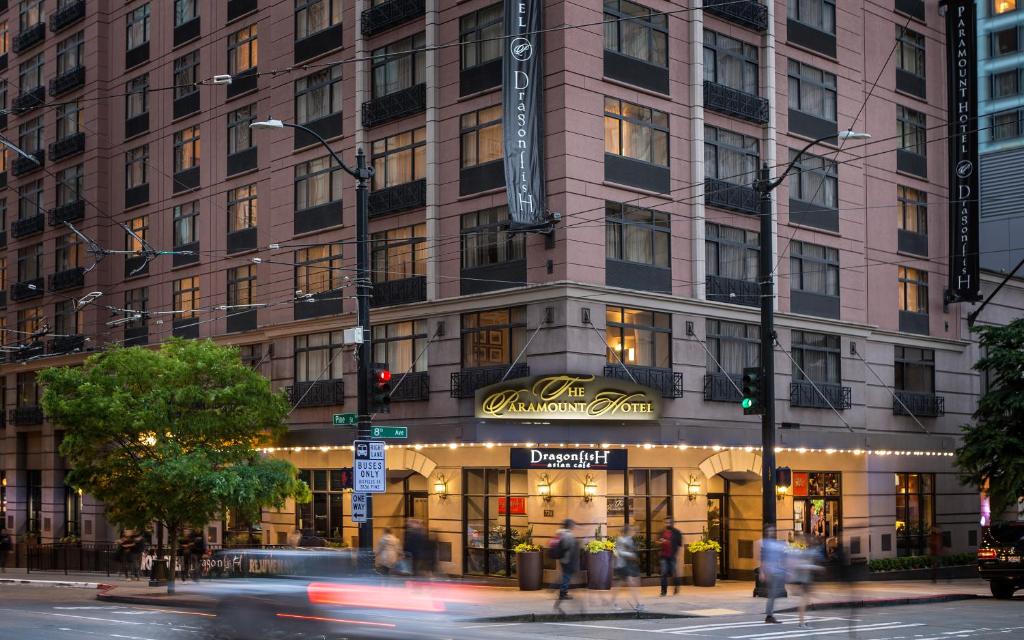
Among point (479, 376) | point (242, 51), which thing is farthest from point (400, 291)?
point (242, 51)

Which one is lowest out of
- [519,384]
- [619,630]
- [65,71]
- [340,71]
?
[619,630]

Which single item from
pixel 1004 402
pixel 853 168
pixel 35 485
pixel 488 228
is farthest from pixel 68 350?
pixel 1004 402

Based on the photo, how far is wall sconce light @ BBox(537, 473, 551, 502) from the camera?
36.5m

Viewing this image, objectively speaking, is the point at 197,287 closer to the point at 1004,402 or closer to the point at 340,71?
the point at 340,71

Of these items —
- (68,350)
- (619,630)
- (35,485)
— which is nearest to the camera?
(619,630)

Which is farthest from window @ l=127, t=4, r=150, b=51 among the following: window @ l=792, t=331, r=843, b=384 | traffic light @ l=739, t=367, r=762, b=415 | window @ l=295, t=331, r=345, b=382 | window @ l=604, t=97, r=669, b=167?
traffic light @ l=739, t=367, r=762, b=415

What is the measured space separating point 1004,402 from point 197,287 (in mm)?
28703

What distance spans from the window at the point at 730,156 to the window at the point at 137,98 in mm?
24343

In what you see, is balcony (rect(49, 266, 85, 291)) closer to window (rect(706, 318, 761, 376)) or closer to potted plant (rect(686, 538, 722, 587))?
window (rect(706, 318, 761, 376))

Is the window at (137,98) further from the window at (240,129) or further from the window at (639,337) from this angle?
the window at (639,337)

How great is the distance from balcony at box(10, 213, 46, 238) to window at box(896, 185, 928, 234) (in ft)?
120

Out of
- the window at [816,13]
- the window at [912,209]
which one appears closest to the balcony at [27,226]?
the window at [816,13]

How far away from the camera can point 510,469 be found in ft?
123

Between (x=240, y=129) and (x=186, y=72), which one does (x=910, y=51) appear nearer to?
(x=240, y=129)
